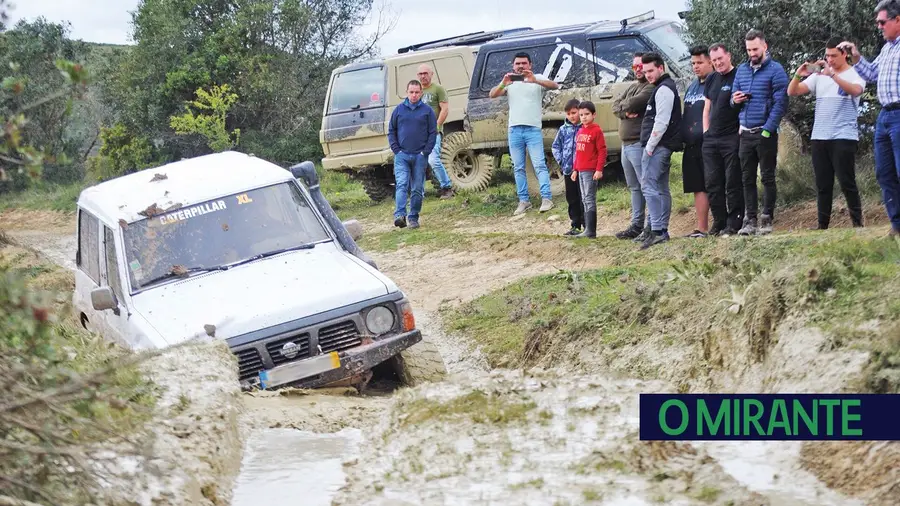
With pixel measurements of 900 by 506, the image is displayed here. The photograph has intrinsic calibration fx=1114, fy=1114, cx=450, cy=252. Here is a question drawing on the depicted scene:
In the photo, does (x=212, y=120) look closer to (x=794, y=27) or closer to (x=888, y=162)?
(x=794, y=27)

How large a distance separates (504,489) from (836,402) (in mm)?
1389

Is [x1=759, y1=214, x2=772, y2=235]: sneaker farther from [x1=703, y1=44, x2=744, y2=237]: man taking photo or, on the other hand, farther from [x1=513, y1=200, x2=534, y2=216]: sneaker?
[x1=513, y1=200, x2=534, y2=216]: sneaker

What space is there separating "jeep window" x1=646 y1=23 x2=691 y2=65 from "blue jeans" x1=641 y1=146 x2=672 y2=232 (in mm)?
4526

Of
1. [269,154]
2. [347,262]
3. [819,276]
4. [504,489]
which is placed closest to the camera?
[504,489]

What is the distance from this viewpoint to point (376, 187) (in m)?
20.0

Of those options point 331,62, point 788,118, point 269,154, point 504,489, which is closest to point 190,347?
point 504,489

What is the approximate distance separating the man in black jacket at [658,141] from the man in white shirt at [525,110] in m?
3.52

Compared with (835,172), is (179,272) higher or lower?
lower

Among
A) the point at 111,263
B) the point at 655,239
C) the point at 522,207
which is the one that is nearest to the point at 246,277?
the point at 111,263

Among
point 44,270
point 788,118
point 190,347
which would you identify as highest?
point 788,118

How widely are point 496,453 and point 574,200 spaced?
24.6ft

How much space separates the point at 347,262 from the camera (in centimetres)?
736

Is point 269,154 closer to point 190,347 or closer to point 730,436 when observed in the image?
point 190,347

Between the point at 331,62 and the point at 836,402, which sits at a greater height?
the point at 331,62
